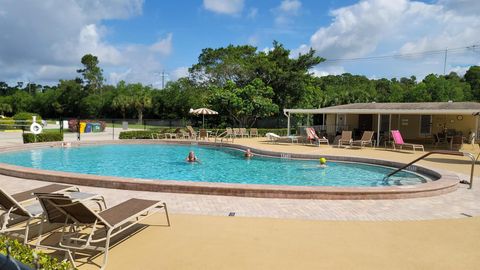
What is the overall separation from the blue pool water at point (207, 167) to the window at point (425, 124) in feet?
37.9

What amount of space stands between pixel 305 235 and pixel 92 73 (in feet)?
230

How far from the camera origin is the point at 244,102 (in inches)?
1094

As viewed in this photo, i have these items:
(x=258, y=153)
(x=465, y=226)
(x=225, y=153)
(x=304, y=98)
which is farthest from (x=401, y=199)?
(x=304, y=98)

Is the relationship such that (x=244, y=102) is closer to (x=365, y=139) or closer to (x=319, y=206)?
(x=365, y=139)

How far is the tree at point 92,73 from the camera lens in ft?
217

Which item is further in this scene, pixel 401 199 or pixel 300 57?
pixel 300 57

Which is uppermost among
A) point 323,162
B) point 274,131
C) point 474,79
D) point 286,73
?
point 474,79

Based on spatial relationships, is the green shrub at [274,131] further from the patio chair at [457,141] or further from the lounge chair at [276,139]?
the patio chair at [457,141]

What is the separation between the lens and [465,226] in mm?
5547

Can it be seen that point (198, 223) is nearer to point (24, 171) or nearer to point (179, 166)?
point (24, 171)

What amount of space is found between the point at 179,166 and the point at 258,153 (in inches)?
178

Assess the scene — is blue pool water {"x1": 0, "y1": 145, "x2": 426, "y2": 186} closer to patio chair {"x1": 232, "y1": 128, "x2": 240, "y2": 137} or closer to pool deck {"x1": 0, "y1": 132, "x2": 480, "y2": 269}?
pool deck {"x1": 0, "y1": 132, "x2": 480, "y2": 269}

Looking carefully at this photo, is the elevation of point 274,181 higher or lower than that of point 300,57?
lower

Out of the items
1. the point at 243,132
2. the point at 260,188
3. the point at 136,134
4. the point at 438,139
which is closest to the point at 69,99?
the point at 136,134
